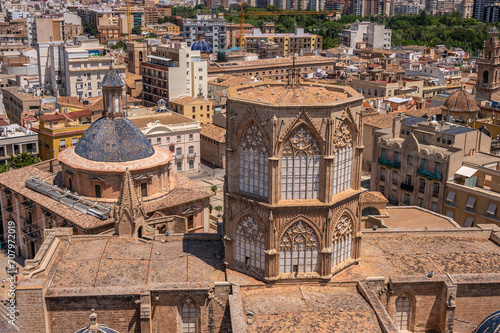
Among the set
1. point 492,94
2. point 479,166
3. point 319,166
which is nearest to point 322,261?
point 319,166

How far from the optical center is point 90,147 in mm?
56688

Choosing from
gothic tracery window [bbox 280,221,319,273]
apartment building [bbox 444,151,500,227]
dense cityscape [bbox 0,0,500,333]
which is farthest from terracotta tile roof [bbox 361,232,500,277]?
apartment building [bbox 444,151,500,227]

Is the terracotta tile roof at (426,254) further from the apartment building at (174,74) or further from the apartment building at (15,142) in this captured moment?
the apartment building at (174,74)

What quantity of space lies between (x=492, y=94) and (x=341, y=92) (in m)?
76.5

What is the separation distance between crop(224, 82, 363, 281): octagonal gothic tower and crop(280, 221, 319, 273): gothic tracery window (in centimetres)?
6

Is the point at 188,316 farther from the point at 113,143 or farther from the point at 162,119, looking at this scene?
the point at 162,119

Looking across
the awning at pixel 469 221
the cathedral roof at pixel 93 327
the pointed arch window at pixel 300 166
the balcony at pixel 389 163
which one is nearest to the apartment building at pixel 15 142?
the balcony at pixel 389 163

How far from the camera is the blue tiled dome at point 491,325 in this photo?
104 ft

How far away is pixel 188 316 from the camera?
3409 centimetres

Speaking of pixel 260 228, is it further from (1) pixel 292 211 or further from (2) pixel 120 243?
(2) pixel 120 243

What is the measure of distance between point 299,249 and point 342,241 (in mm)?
2882

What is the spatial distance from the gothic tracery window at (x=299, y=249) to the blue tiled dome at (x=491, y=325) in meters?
9.59

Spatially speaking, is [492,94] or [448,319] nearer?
[448,319]

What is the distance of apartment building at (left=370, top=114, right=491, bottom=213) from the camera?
65688 millimetres
